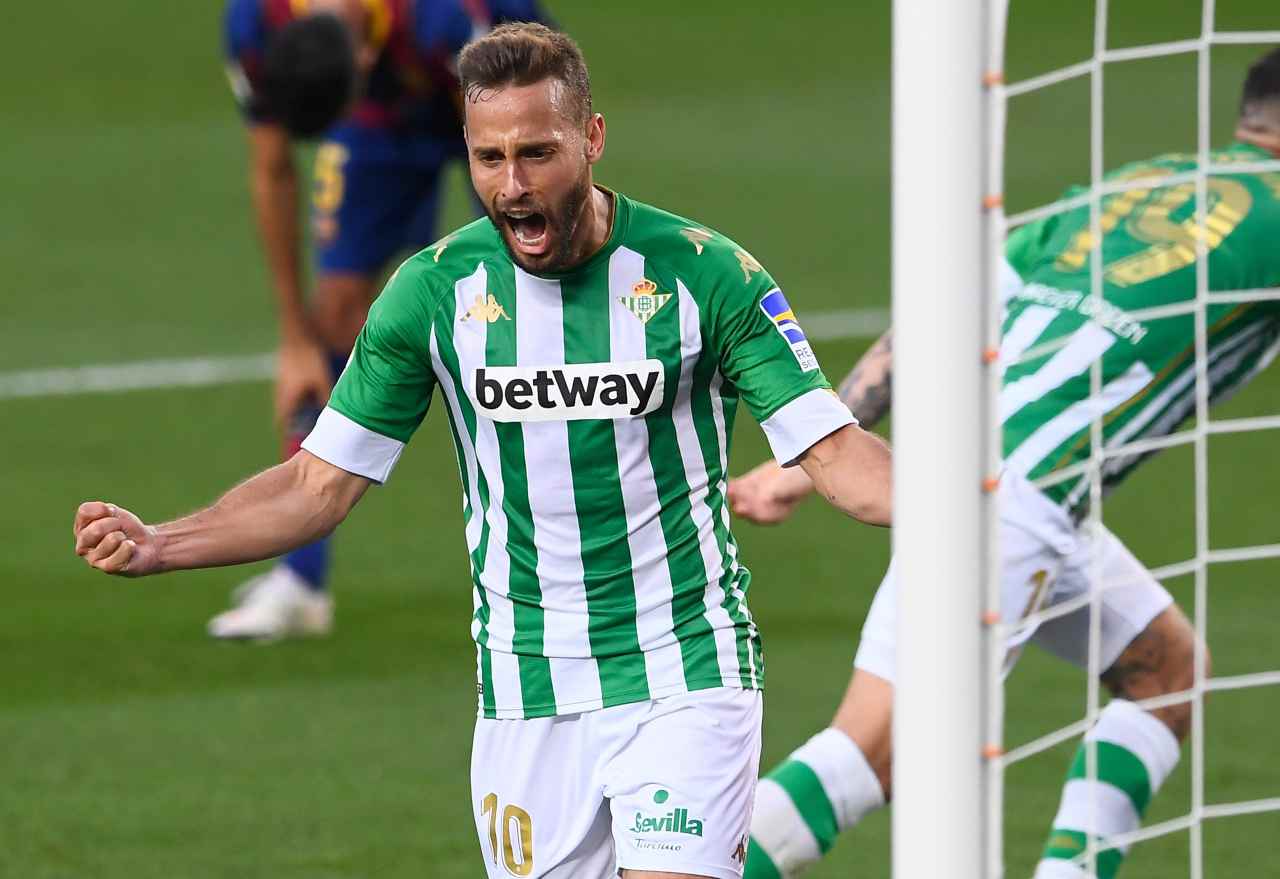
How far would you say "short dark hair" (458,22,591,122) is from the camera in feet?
12.0

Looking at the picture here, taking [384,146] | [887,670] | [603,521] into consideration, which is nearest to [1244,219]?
[887,670]

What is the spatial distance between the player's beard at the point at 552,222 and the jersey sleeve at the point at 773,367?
0.26m

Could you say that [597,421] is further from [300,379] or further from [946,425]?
[300,379]

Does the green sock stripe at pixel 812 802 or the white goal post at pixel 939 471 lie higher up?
the white goal post at pixel 939 471

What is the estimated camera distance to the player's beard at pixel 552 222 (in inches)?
144

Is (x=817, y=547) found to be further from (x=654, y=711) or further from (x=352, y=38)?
(x=654, y=711)

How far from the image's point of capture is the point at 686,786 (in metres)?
3.79

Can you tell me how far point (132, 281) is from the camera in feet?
43.0

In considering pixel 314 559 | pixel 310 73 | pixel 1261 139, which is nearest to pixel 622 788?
pixel 1261 139

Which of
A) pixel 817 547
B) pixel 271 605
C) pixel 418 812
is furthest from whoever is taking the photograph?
pixel 817 547

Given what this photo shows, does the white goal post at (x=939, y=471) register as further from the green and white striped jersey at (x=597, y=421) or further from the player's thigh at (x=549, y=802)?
the player's thigh at (x=549, y=802)

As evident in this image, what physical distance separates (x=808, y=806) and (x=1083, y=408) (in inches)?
36.8

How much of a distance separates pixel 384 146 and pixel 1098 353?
11.8 ft

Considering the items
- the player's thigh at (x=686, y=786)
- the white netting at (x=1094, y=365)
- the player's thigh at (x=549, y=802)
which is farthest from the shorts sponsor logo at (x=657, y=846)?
the white netting at (x=1094, y=365)
